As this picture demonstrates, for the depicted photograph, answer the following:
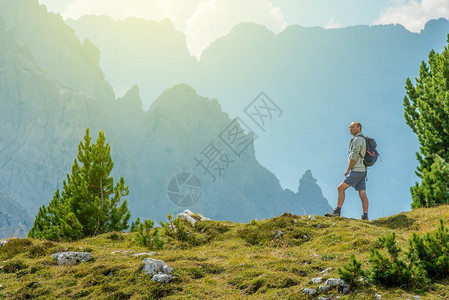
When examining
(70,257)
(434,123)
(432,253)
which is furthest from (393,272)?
(434,123)

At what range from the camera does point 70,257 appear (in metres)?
9.71

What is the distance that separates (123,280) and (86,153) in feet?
37.2

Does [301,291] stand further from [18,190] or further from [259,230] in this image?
[18,190]

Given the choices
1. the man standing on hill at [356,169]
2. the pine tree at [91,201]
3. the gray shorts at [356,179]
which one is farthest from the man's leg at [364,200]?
the pine tree at [91,201]

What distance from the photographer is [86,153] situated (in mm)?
17719

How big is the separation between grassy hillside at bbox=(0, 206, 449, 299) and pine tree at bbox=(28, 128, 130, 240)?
9.90 ft

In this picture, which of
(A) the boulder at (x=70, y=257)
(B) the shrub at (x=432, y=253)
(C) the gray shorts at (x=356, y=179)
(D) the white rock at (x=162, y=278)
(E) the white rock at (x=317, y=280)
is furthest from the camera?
(C) the gray shorts at (x=356, y=179)

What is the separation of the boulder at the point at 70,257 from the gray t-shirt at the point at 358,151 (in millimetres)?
10355

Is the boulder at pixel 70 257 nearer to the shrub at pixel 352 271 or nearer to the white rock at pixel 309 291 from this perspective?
the white rock at pixel 309 291

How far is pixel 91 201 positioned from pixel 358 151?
1233cm

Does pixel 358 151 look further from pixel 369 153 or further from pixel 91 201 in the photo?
pixel 91 201

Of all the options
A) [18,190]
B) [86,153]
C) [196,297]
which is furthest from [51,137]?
[196,297]

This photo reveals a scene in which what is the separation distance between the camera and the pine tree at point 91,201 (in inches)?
646

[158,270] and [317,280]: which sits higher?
[158,270]
